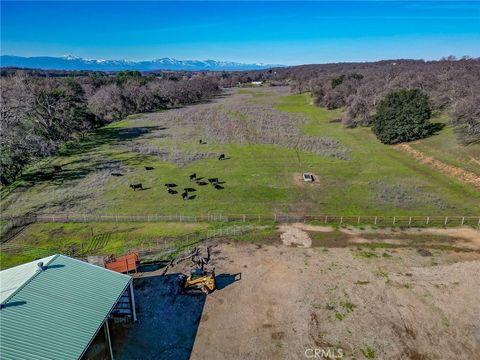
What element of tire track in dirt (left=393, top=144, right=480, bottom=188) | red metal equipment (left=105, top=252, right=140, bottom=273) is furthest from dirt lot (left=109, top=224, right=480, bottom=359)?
tire track in dirt (left=393, top=144, right=480, bottom=188)

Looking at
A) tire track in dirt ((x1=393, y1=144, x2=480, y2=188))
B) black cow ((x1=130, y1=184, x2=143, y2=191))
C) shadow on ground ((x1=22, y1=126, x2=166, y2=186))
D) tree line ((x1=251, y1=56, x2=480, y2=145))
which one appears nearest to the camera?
tire track in dirt ((x1=393, y1=144, x2=480, y2=188))

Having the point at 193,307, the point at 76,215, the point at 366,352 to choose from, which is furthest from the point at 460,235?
the point at 76,215

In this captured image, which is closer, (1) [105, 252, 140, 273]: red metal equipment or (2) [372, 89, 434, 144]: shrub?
(1) [105, 252, 140, 273]: red metal equipment

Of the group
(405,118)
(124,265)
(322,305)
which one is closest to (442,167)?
(405,118)

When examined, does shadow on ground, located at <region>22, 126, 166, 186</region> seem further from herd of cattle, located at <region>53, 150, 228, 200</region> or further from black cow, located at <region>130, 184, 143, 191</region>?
black cow, located at <region>130, 184, 143, 191</region>

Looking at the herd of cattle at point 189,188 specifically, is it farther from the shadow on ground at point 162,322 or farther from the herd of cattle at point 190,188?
the shadow on ground at point 162,322

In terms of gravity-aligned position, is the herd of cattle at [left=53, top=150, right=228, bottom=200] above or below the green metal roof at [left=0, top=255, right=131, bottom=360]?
below

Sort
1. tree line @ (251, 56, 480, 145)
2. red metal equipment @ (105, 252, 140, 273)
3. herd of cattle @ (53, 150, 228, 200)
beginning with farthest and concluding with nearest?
tree line @ (251, 56, 480, 145) < herd of cattle @ (53, 150, 228, 200) < red metal equipment @ (105, 252, 140, 273)
